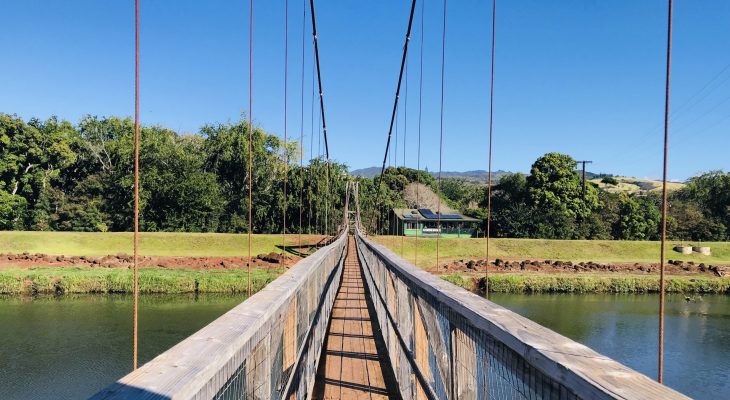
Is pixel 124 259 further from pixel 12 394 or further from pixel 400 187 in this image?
pixel 400 187

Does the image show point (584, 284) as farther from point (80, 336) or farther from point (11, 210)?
point (11, 210)

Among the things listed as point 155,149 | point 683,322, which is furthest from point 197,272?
point 683,322

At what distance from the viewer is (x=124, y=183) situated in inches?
1239

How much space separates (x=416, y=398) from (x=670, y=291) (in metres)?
25.5

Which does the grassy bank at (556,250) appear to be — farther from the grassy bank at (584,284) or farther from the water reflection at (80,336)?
the water reflection at (80,336)

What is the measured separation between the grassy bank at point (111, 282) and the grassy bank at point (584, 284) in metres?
9.25

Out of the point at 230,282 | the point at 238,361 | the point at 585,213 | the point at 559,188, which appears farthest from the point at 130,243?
the point at 585,213

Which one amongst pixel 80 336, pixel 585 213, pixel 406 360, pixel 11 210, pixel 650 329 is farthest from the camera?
pixel 585 213

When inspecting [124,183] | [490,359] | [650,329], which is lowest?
[650,329]

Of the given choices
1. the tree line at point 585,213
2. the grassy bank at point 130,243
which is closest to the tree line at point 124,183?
the grassy bank at point 130,243

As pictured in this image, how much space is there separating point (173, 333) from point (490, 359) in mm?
13763

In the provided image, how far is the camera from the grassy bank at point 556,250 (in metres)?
29.9

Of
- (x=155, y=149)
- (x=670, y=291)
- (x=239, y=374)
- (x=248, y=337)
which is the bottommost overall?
(x=670, y=291)

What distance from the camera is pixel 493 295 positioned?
69.6 feet
